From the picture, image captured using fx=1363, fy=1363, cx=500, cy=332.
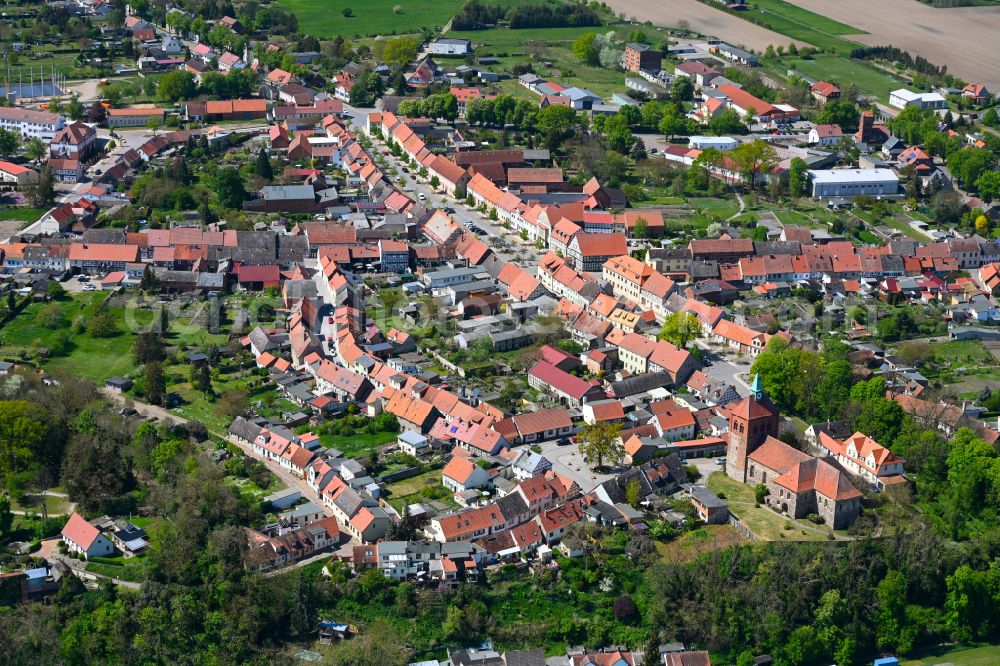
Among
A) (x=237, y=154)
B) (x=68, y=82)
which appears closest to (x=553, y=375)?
(x=237, y=154)

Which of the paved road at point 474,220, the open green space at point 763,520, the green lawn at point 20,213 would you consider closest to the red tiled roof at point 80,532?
the open green space at point 763,520

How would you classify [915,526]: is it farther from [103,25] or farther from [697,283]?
[103,25]

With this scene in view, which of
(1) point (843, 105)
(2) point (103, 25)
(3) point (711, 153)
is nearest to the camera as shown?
(3) point (711, 153)

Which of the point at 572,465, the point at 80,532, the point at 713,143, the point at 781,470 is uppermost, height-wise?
the point at 713,143

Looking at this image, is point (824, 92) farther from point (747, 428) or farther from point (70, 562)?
point (70, 562)

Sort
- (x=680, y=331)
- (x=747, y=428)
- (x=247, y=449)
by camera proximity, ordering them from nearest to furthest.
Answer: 1. (x=747, y=428)
2. (x=247, y=449)
3. (x=680, y=331)

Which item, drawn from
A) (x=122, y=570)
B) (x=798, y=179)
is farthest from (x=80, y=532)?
(x=798, y=179)

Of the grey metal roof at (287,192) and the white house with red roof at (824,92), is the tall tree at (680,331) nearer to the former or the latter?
the grey metal roof at (287,192)
